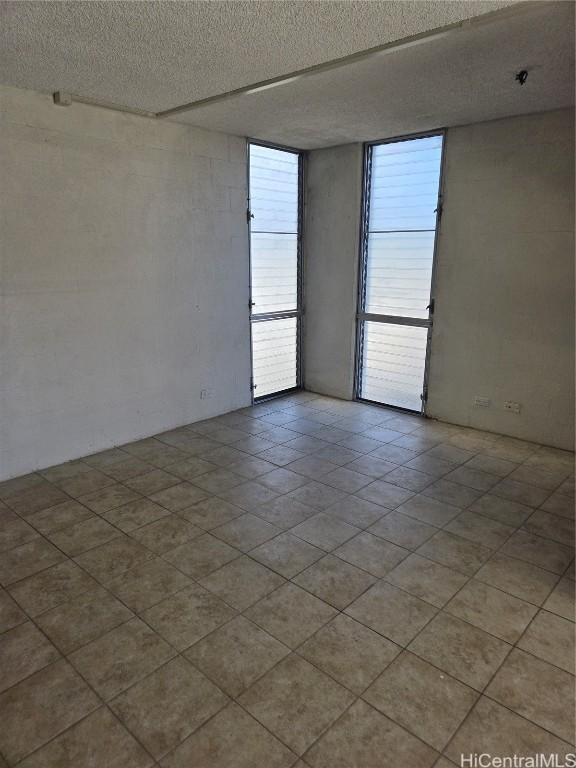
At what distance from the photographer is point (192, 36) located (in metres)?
2.55

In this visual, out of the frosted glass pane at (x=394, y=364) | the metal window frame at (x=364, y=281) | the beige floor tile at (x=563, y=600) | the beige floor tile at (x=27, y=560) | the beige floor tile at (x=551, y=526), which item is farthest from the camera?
the frosted glass pane at (x=394, y=364)

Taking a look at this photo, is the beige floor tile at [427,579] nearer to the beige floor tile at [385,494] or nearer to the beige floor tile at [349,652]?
the beige floor tile at [349,652]

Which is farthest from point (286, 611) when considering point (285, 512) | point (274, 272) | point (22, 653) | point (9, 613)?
point (274, 272)

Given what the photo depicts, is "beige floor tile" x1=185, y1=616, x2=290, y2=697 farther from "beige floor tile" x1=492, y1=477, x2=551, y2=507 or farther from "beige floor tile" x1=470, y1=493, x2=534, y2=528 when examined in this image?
"beige floor tile" x1=492, y1=477, x2=551, y2=507

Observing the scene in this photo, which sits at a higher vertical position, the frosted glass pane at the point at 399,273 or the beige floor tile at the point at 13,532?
the frosted glass pane at the point at 399,273

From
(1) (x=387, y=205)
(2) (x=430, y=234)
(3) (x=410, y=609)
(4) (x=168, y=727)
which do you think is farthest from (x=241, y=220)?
(4) (x=168, y=727)

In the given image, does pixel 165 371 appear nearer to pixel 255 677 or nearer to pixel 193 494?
pixel 193 494

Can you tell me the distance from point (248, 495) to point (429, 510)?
3.95 ft

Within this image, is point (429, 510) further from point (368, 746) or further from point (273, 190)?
point (273, 190)

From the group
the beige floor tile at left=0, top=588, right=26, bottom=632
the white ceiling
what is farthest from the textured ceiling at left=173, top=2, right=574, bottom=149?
the beige floor tile at left=0, top=588, right=26, bottom=632

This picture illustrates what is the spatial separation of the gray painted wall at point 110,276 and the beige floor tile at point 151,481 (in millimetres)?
660

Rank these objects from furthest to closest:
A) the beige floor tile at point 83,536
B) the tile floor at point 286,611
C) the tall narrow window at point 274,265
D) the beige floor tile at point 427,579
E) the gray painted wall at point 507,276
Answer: the tall narrow window at point 274,265
the gray painted wall at point 507,276
the beige floor tile at point 83,536
the beige floor tile at point 427,579
the tile floor at point 286,611

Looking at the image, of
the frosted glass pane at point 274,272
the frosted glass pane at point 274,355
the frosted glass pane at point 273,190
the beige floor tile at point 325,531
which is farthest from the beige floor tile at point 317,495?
the frosted glass pane at point 273,190

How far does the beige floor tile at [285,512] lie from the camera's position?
10.4ft
